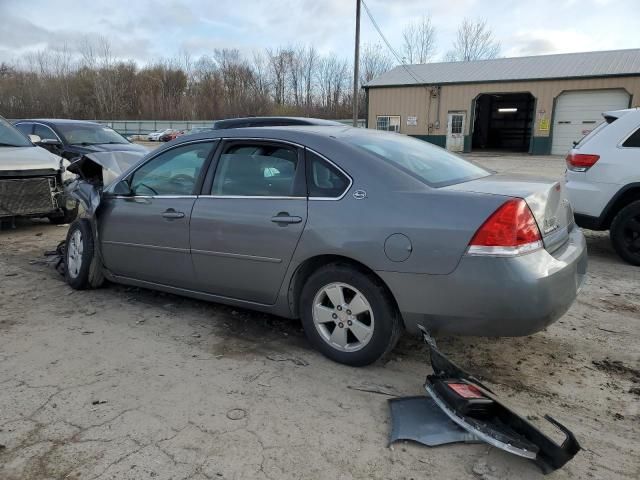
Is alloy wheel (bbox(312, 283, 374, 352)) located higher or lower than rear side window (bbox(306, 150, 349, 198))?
lower

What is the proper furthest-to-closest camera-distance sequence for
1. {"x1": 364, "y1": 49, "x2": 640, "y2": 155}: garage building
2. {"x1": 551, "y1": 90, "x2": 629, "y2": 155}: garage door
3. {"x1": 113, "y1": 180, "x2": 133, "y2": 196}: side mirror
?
{"x1": 364, "y1": 49, "x2": 640, "y2": 155}: garage building, {"x1": 551, "y1": 90, "x2": 629, "y2": 155}: garage door, {"x1": 113, "y1": 180, "x2": 133, "y2": 196}: side mirror

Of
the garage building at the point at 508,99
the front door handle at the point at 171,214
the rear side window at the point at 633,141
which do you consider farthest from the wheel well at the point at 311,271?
the garage building at the point at 508,99

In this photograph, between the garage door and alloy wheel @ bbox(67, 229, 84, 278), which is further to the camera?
the garage door

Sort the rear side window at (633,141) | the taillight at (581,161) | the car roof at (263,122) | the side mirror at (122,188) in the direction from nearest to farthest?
the car roof at (263,122) → the side mirror at (122,188) → the rear side window at (633,141) → the taillight at (581,161)

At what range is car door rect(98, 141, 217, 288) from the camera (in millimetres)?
3867

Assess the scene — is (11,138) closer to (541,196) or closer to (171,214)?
(171,214)

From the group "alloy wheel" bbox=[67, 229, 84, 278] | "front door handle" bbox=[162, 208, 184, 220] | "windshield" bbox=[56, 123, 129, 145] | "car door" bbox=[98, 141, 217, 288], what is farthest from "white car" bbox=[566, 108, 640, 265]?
"windshield" bbox=[56, 123, 129, 145]

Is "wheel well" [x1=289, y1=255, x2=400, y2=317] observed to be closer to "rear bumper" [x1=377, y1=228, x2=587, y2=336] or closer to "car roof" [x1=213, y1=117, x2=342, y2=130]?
"rear bumper" [x1=377, y1=228, x2=587, y2=336]

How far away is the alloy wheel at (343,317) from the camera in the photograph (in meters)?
3.07

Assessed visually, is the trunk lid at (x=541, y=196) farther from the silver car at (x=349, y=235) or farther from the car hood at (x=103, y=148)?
the car hood at (x=103, y=148)

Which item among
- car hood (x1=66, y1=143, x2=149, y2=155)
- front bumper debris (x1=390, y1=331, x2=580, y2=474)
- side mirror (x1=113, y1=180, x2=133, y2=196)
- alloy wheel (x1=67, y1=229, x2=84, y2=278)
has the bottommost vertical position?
front bumper debris (x1=390, y1=331, x2=580, y2=474)

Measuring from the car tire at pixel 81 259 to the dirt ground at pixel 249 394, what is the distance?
10.3 inches

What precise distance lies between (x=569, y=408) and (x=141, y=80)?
8357cm

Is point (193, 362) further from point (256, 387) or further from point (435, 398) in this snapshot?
point (435, 398)
